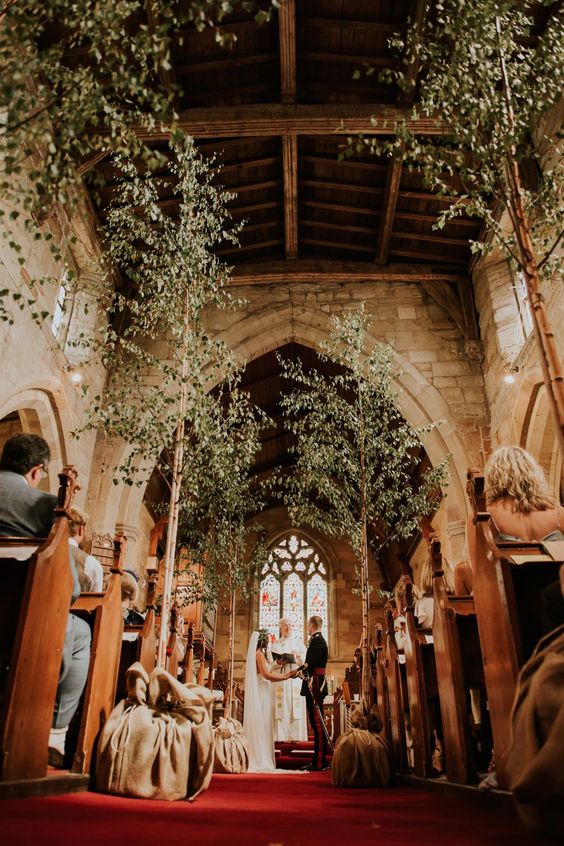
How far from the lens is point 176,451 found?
379 centimetres

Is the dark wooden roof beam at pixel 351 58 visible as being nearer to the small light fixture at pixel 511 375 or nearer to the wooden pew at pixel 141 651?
the small light fixture at pixel 511 375

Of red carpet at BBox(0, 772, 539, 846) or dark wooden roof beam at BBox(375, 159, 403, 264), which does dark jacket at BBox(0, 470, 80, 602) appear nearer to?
red carpet at BBox(0, 772, 539, 846)

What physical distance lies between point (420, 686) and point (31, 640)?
6.49ft

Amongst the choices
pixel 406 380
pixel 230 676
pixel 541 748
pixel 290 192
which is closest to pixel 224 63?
pixel 290 192

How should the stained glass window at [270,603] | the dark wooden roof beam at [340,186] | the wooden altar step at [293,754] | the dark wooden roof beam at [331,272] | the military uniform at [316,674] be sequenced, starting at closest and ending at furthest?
the military uniform at [316,674] < the wooden altar step at [293,754] < the dark wooden roof beam at [340,186] < the dark wooden roof beam at [331,272] < the stained glass window at [270,603]

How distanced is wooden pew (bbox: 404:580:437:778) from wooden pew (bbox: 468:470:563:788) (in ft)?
3.21

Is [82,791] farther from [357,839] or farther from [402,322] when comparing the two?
[402,322]

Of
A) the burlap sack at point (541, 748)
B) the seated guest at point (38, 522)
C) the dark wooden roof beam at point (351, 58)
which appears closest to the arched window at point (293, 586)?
the dark wooden roof beam at point (351, 58)

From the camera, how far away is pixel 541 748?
1022 millimetres

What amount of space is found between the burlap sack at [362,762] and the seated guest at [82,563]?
162cm

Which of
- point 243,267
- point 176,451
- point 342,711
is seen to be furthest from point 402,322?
point 176,451

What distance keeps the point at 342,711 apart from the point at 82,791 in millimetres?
6009

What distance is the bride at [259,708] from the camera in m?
5.75

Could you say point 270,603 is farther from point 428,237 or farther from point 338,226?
point 428,237
